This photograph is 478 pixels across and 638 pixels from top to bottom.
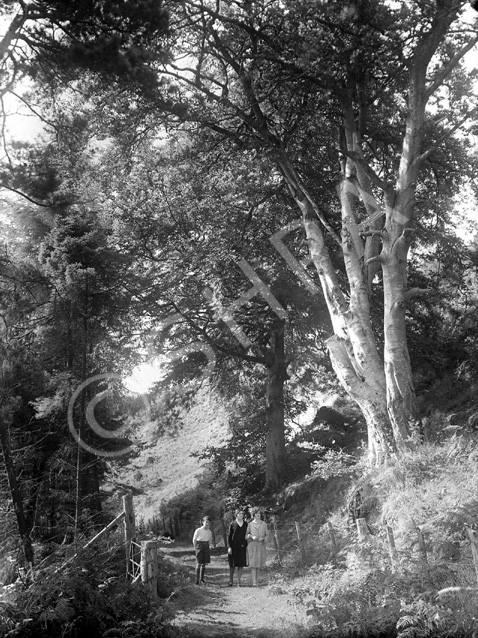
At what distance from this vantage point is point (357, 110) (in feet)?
50.5

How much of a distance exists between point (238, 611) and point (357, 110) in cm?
1266

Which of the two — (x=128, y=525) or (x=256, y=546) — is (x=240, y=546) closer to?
(x=256, y=546)

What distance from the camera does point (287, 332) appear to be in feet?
71.7

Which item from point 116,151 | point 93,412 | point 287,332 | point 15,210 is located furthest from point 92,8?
point 287,332

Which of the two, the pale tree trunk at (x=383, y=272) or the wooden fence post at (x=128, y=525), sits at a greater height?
the pale tree trunk at (x=383, y=272)

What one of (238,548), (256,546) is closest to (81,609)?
(256,546)

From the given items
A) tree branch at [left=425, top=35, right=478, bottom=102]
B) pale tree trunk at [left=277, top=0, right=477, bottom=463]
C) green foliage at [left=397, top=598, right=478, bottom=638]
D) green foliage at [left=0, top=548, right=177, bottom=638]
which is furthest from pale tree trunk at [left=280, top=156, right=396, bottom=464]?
green foliage at [left=0, top=548, right=177, bottom=638]

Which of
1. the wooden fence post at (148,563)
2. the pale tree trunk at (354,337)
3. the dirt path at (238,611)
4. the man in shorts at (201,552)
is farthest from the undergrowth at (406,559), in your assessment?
the wooden fence post at (148,563)

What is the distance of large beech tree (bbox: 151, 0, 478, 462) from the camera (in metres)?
12.1

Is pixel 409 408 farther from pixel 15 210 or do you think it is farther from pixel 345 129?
pixel 15 210

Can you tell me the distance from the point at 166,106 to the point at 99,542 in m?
9.90
